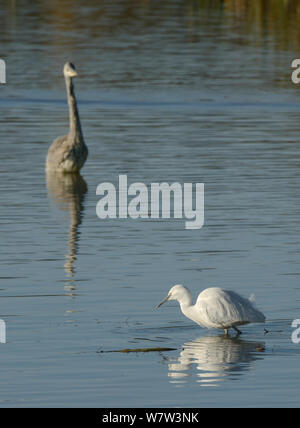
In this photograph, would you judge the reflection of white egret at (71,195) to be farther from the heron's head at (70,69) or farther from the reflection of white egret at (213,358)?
the reflection of white egret at (213,358)

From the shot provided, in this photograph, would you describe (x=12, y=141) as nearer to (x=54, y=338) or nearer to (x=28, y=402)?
(x=54, y=338)

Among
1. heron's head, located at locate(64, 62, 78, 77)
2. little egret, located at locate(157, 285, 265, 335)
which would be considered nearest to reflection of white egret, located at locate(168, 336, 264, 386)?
little egret, located at locate(157, 285, 265, 335)

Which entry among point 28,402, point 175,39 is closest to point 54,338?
point 28,402

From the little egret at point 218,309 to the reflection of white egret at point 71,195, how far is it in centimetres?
347

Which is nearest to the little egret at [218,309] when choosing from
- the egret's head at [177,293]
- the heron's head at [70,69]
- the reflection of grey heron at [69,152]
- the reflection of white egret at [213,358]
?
the egret's head at [177,293]

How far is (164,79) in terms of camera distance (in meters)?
35.4

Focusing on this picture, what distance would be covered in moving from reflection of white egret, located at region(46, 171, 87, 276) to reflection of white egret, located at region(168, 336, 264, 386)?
3832mm

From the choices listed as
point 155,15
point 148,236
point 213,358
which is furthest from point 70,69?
point 155,15

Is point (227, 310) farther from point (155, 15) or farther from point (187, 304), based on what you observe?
point (155, 15)

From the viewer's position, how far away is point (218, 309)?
42.4 feet

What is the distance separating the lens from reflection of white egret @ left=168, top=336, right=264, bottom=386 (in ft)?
38.8

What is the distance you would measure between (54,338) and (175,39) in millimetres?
34194

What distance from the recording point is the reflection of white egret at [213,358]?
11.8 m

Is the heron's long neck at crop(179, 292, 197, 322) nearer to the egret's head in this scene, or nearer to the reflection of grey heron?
the egret's head
